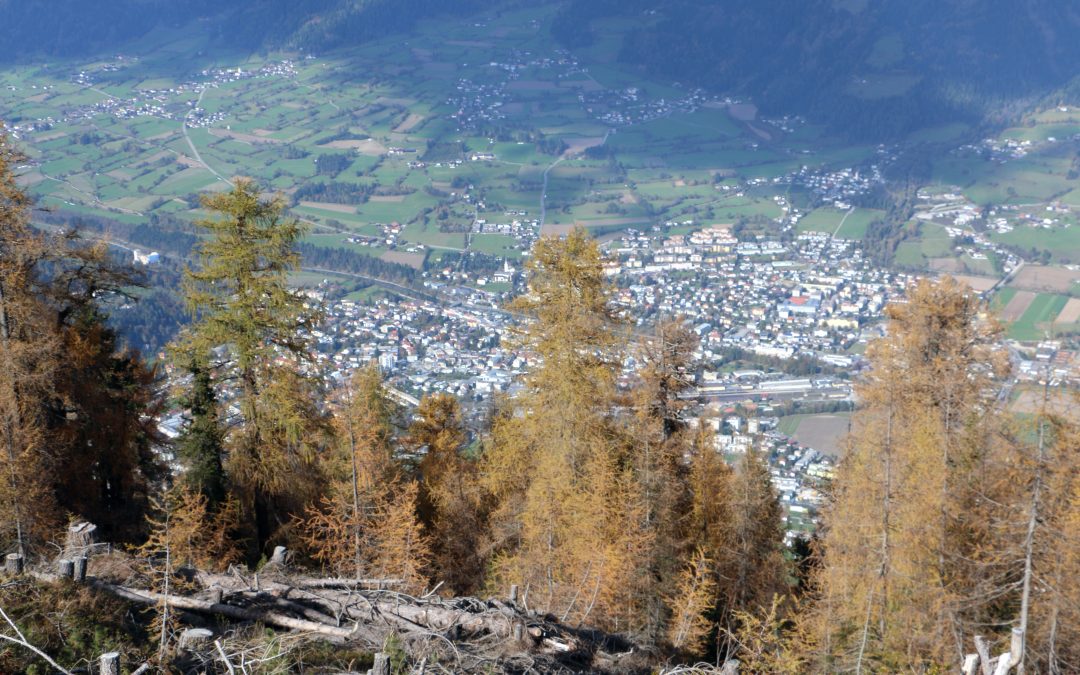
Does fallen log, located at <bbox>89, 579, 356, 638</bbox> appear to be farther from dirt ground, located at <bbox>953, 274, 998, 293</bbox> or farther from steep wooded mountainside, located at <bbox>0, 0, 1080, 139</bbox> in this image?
steep wooded mountainside, located at <bbox>0, 0, 1080, 139</bbox>

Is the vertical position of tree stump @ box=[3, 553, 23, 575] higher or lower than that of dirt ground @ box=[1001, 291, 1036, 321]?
lower

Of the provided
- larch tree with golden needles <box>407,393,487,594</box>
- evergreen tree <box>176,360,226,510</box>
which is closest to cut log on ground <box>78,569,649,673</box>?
evergreen tree <box>176,360,226,510</box>

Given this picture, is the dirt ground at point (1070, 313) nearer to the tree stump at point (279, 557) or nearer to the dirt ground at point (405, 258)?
the dirt ground at point (405, 258)

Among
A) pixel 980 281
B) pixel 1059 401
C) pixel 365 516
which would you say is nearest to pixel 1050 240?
pixel 980 281

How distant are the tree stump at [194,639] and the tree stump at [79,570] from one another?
1882 mm

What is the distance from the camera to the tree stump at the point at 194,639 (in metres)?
8.99

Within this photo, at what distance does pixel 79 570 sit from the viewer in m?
10.1

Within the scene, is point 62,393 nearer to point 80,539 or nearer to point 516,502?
point 80,539

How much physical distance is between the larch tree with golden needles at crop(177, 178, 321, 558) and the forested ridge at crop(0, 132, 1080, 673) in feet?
0.18

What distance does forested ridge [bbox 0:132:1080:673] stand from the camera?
10570 millimetres

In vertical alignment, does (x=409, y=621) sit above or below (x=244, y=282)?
below

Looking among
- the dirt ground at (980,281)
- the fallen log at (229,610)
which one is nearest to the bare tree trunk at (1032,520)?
the fallen log at (229,610)

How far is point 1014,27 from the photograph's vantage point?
177375 mm

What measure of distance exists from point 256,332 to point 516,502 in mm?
6012
